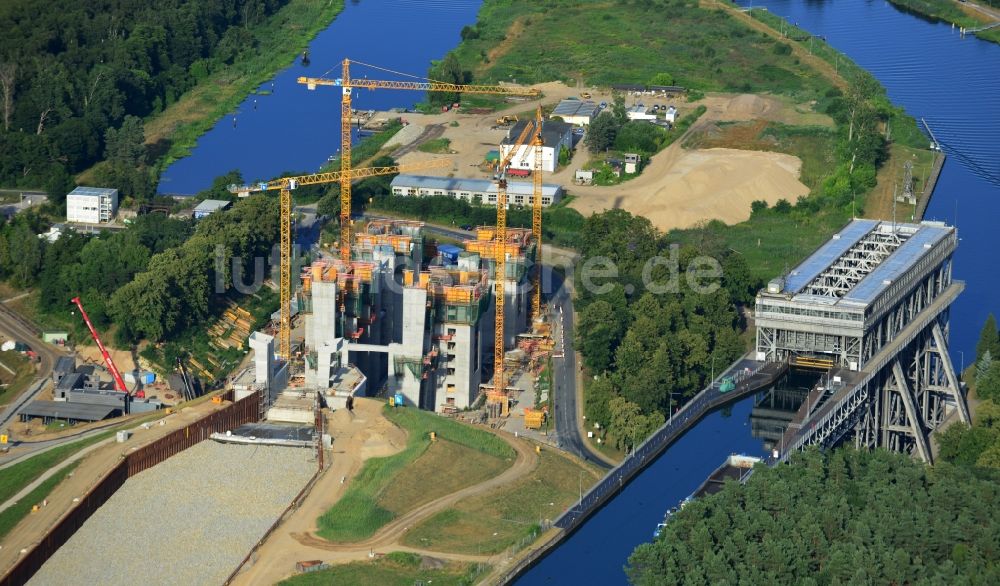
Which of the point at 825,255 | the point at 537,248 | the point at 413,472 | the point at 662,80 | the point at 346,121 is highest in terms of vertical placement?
the point at 662,80

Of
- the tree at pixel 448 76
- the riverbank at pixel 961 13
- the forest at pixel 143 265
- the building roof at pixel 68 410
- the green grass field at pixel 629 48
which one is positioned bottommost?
the building roof at pixel 68 410

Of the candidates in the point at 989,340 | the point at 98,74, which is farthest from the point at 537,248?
the point at 98,74

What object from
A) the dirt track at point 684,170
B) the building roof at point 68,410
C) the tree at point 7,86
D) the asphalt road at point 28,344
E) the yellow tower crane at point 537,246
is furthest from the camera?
→ the tree at point 7,86

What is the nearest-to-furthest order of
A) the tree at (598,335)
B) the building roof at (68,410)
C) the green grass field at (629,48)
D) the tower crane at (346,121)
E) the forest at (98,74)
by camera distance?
the building roof at (68,410) → the tree at (598,335) → the tower crane at (346,121) → the forest at (98,74) → the green grass field at (629,48)

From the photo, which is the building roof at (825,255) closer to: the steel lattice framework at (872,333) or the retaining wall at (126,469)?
the steel lattice framework at (872,333)

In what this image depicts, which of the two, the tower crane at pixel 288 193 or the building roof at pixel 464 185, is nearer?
the tower crane at pixel 288 193

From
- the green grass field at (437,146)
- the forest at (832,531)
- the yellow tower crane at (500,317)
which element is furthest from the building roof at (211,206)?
the forest at (832,531)

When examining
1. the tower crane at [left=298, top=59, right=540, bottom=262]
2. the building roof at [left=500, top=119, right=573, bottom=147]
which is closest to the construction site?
the tower crane at [left=298, top=59, right=540, bottom=262]

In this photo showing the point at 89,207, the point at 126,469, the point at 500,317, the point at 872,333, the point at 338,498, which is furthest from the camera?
the point at 89,207

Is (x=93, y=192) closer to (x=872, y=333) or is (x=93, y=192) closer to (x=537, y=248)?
(x=537, y=248)
